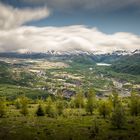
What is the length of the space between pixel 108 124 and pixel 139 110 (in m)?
37.2

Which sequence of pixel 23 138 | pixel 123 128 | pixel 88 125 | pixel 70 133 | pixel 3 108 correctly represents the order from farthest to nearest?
pixel 3 108, pixel 88 125, pixel 123 128, pixel 70 133, pixel 23 138

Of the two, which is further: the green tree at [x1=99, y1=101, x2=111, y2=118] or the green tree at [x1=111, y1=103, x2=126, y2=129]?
the green tree at [x1=99, y1=101, x2=111, y2=118]

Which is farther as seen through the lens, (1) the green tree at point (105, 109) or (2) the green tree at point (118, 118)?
(1) the green tree at point (105, 109)

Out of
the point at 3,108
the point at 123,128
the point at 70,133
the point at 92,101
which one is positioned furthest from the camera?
the point at 92,101

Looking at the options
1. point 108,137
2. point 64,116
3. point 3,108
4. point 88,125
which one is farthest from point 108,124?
point 3,108

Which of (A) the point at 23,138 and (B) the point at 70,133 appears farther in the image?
(B) the point at 70,133

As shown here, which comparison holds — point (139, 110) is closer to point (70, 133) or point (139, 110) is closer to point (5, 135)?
point (70, 133)

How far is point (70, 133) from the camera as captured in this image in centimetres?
10650

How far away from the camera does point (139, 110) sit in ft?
518

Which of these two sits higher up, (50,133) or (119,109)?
(119,109)

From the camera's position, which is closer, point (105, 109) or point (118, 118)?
point (118, 118)

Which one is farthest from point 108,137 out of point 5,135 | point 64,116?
point 64,116

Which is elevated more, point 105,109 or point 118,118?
point 105,109

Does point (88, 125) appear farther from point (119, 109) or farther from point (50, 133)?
point (50, 133)
